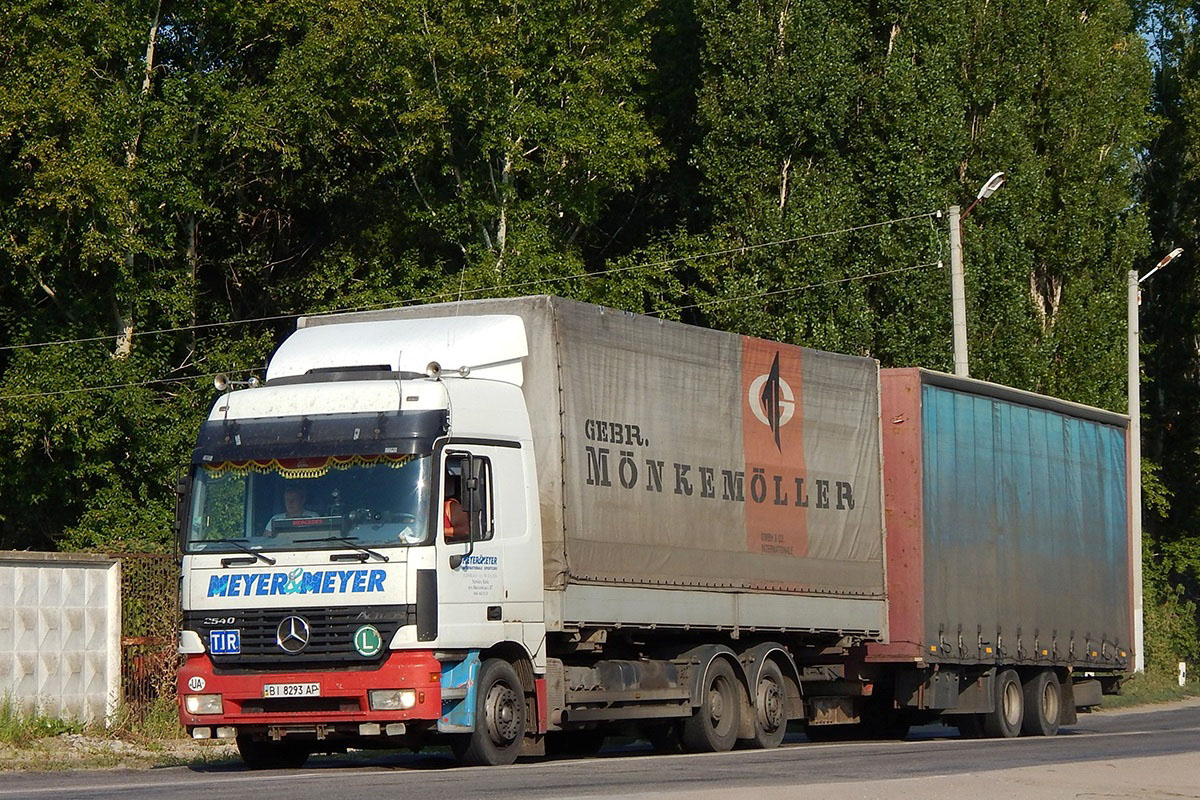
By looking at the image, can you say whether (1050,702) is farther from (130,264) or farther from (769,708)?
(130,264)

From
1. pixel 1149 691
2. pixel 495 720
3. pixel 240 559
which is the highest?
pixel 240 559

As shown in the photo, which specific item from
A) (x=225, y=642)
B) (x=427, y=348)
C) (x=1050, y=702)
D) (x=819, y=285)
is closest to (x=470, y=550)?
(x=427, y=348)

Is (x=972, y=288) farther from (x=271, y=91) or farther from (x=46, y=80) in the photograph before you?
(x=46, y=80)

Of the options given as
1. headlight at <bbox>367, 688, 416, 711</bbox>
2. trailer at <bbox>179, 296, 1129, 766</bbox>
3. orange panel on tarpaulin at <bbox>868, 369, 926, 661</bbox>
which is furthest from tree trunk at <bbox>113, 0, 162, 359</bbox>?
headlight at <bbox>367, 688, 416, 711</bbox>

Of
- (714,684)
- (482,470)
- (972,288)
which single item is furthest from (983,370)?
(482,470)

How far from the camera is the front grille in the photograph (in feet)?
48.5

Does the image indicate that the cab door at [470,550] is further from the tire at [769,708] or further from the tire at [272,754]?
the tire at [769,708]

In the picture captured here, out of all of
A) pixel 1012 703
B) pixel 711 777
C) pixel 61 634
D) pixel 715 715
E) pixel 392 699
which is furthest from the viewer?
pixel 1012 703

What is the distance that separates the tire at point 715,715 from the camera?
18141 mm

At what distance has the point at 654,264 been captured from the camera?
40.6 meters

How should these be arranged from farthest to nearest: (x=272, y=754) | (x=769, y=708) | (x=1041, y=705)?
(x=1041, y=705) → (x=769, y=708) → (x=272, y=754)

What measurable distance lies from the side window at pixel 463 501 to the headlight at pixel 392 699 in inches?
48.7

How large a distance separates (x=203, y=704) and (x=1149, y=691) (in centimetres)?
2676

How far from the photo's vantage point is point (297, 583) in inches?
589
